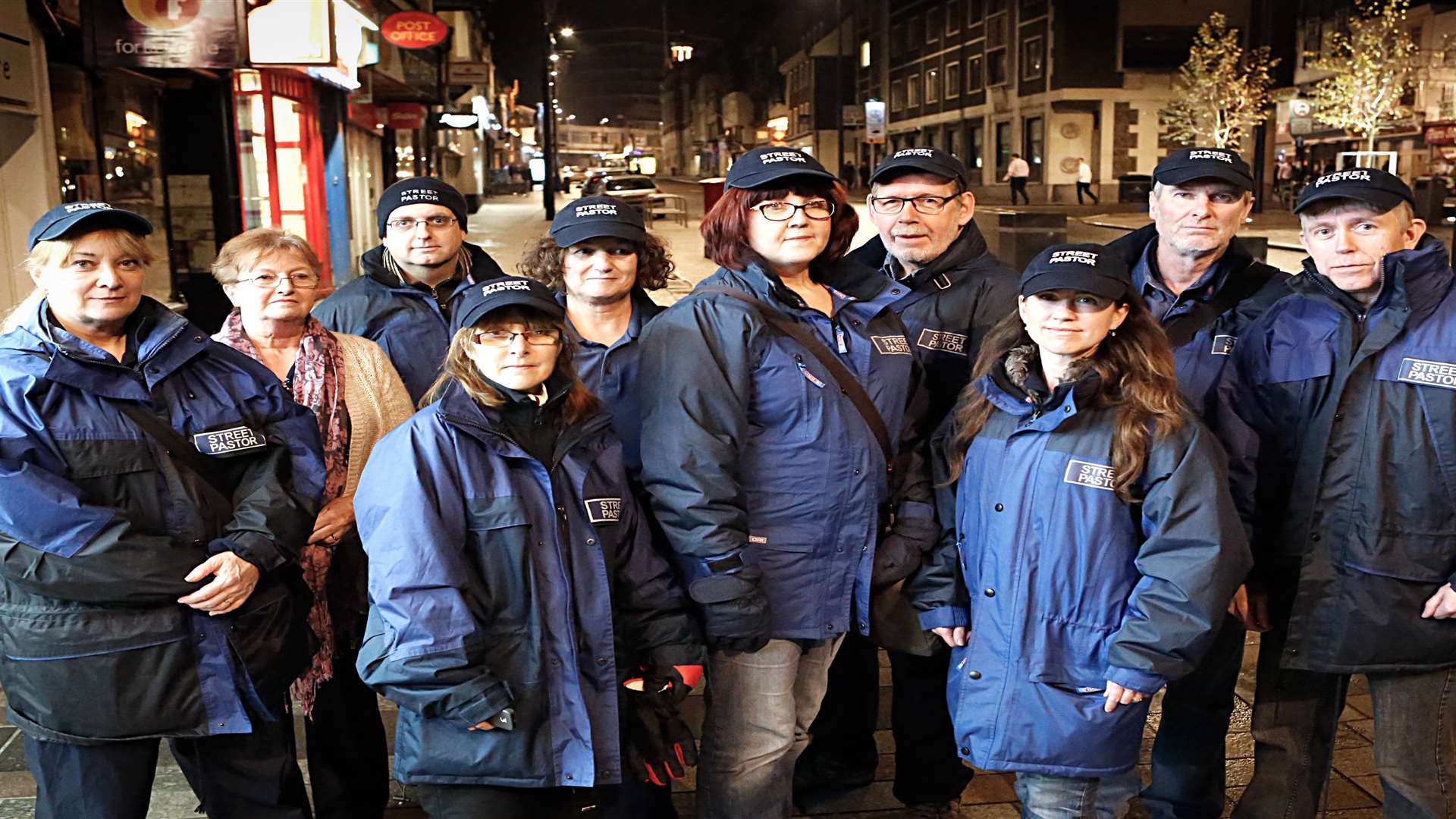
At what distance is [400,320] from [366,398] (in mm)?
593

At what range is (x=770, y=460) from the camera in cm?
347

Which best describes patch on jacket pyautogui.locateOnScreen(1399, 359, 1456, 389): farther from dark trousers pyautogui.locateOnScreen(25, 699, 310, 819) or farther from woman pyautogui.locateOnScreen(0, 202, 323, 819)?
dark trousers pyautogui.locateOnScreen(25, 699, 310, 819)

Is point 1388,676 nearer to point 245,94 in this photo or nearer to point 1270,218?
point 245,94

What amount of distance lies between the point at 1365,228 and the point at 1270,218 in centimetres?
3816

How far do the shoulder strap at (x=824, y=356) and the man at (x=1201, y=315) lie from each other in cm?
116

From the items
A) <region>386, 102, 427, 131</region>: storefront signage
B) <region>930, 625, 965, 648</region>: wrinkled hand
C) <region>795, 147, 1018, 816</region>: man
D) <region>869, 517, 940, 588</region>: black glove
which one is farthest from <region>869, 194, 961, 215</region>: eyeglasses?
<region>386, 102, 427, 131</region>: storefront signage

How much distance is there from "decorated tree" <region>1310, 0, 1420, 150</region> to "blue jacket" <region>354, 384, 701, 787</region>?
40.3 m

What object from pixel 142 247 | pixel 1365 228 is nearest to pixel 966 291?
pixel 1365 228

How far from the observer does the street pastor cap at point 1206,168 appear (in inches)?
158

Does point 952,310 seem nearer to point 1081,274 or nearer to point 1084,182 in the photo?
point 1081,274

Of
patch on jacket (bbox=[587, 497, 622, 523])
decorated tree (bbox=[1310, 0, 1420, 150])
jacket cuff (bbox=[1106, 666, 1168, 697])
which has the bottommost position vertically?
jacket cuff (bbox=[1106, 666, 1168, 697])

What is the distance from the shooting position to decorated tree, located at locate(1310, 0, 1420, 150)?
37.0 m

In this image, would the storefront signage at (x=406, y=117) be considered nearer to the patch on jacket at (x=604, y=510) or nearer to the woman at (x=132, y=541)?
the woman at (x=132, y=541)

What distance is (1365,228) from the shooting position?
3.55 metres
